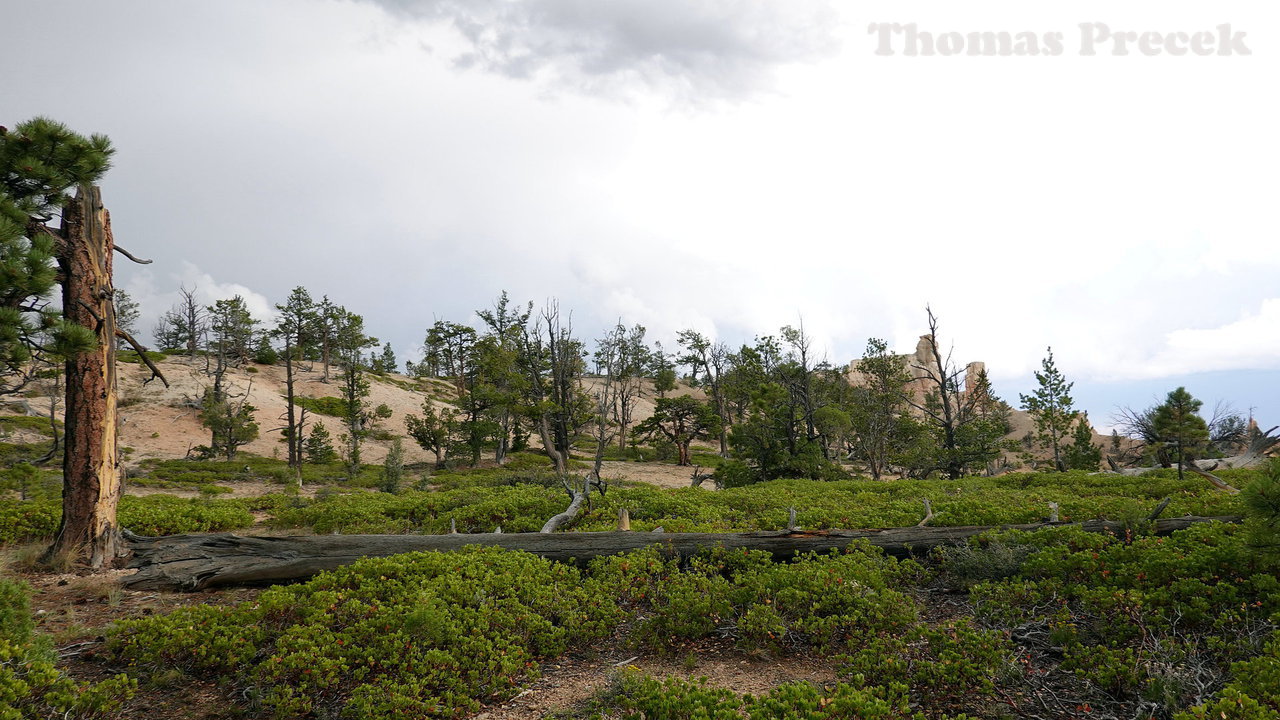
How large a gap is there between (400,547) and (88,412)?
5.10 metres

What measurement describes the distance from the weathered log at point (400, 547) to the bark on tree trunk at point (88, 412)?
0.77m

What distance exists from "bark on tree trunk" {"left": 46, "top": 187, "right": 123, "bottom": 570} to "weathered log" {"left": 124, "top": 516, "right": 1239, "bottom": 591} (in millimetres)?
775

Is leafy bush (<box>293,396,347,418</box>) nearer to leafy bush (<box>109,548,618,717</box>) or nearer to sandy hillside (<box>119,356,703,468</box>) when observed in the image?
sandy hillside (<box>119,356,703,468</box>)

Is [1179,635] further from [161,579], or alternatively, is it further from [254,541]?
[161,579]

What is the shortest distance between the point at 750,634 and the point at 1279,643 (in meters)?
4.26

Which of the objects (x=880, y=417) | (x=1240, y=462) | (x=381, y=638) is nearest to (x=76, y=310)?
(x=381, y=638)

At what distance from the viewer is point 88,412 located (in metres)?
9.00

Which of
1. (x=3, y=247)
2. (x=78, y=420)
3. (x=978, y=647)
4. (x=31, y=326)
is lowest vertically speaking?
(x=978, y=647)

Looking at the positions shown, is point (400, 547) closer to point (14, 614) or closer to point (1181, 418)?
point (14, 614)

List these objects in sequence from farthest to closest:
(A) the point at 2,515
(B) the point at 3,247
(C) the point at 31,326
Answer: (A) the point at 2,515, (C) the point at 31,326, (B) the point at 3,247

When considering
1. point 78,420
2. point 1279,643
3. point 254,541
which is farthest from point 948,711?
point 78,420

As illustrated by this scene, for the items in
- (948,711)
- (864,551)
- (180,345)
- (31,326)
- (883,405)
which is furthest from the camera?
(180,345)

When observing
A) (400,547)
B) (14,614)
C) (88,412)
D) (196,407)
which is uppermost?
(196,407)

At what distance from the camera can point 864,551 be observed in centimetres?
832
